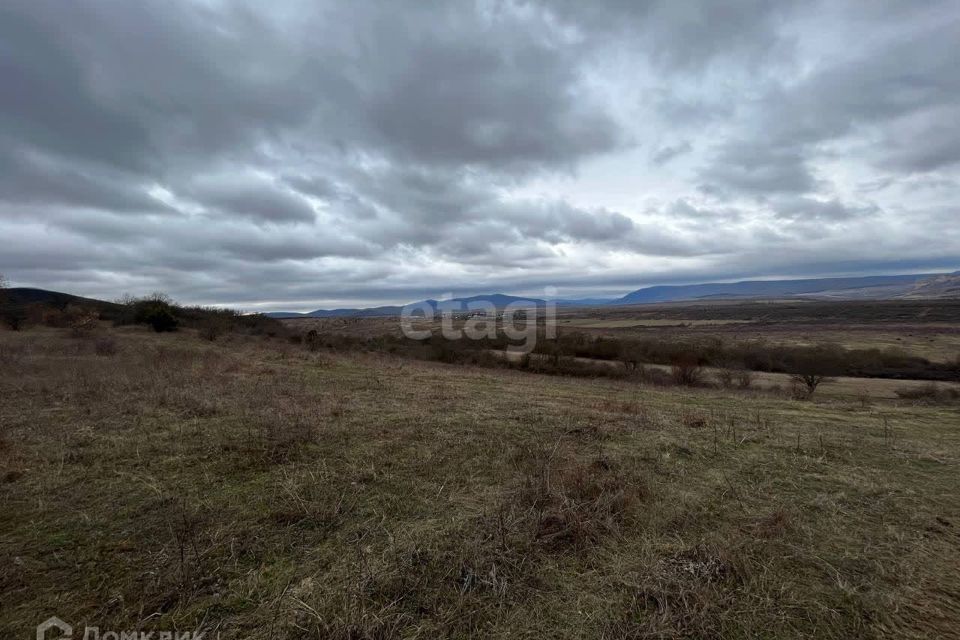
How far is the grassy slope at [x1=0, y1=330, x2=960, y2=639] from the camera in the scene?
264cm

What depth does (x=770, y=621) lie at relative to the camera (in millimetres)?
2641

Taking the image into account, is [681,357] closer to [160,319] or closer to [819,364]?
[819,364]

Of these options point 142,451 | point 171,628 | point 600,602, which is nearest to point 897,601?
point 600,602

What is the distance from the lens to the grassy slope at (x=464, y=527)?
2637 mm

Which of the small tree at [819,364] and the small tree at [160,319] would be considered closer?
the small tree at [160,319]

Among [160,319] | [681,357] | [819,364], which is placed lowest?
[819,364]

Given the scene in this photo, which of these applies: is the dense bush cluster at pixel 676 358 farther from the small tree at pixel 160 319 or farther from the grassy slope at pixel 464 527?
the grassy slope at pixel 464 527

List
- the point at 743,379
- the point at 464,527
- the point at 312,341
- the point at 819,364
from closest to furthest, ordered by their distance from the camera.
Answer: the point at 464,527, the point at 743,379, the point at 819,364, the point at 312,341

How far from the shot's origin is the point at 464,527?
3.63m

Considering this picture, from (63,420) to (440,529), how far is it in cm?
702

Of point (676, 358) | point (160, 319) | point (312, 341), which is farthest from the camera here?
point (676, 358)

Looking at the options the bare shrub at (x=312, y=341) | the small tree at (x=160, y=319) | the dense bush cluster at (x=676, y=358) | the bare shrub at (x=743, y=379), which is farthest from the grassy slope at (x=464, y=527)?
the small tree at (x=160, y=319)

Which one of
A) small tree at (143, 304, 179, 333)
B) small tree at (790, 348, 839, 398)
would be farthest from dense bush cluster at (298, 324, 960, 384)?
small tree at (143, 304, 179, 333)

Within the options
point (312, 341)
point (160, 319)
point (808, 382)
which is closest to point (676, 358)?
point (808, 382)
